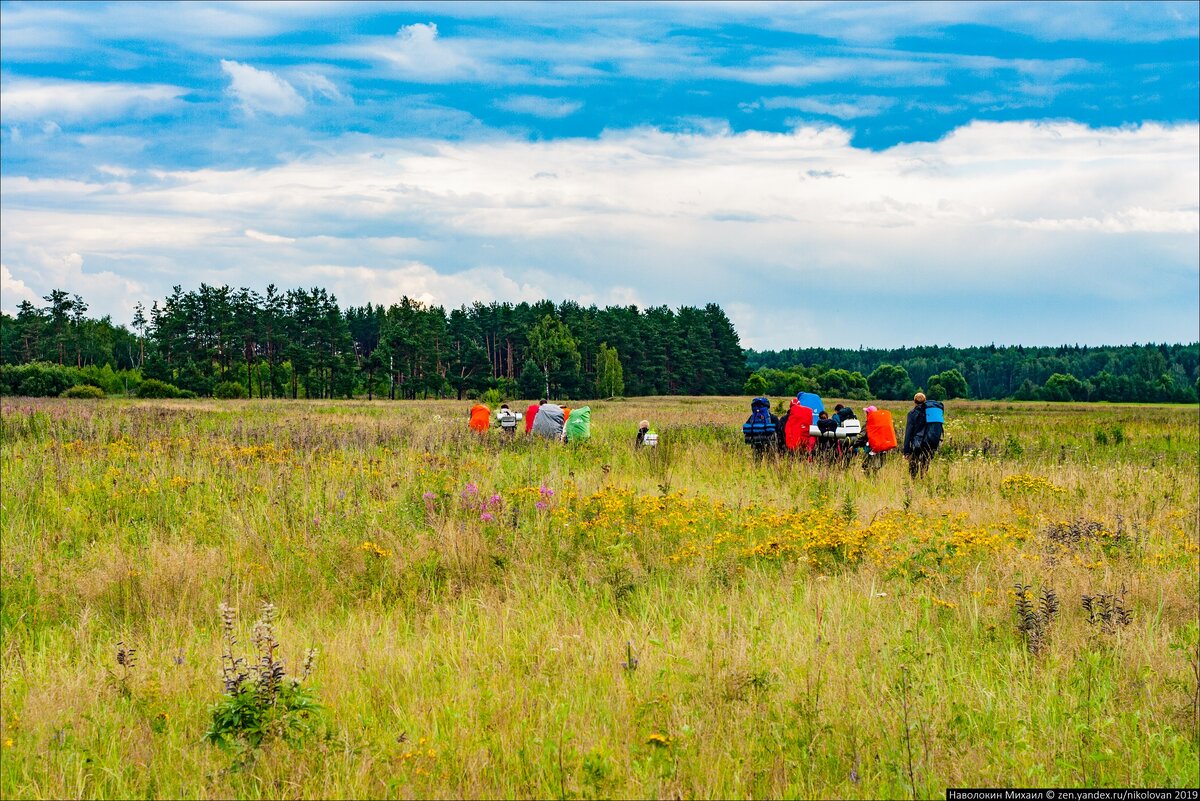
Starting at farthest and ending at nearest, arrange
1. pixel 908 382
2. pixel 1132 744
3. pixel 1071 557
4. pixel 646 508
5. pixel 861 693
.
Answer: pixel 908 382, pixel 646 508, pixel 1071 557, pixel 861 693, pixel 1132 744

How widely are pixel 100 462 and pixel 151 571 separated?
18.9 ft

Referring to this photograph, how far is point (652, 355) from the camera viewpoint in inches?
4156

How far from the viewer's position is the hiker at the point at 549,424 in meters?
17.6

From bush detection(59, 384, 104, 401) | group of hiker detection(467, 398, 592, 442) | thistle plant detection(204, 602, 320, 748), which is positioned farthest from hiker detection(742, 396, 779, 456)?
bush detection(59, 384, 104, 401)

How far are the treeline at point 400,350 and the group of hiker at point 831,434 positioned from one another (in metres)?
65.0

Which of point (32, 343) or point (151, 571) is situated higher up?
point (32, 343)

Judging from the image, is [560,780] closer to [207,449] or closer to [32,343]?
[207,449]

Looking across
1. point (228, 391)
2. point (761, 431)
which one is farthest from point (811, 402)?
point (228, 391)

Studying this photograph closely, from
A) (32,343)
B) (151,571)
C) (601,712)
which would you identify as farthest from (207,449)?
(32,343)

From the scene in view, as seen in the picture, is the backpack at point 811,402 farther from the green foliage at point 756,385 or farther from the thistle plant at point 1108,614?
the green foliage at point 756,385

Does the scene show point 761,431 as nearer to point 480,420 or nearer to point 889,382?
point 480,420

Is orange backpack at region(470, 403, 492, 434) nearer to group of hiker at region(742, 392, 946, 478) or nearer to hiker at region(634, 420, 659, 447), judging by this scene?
hiker at region(634, 420, 659, 447)

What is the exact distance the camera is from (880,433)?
48.5 ft

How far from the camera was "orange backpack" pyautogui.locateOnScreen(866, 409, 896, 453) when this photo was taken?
14.8 m
